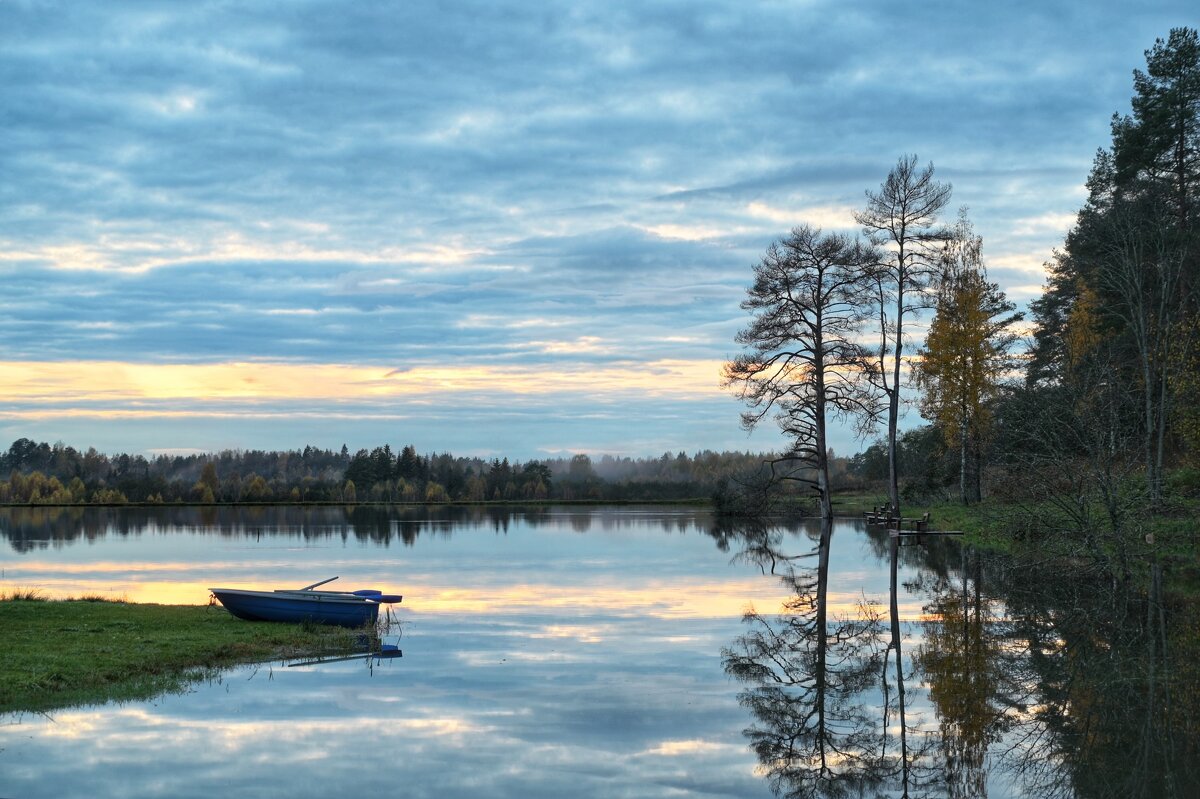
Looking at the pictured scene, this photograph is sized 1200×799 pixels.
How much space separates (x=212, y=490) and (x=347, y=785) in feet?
410

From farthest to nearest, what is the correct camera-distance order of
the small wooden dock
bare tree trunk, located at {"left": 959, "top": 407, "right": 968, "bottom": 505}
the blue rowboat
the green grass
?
bare tree trunk, located at {"left": 959, "top": 407, "right": 968, "bottom": 505}
the small wooden dock
the blue rowboat
the green grass

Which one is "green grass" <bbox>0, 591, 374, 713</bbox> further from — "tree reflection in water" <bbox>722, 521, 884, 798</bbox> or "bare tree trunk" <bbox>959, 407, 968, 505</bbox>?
"bare tree trunk" <bbox>959, 407, 968, 505</bbox>

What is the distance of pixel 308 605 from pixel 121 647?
3614 mm

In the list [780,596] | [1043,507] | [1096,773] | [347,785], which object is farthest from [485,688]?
[1043,507]

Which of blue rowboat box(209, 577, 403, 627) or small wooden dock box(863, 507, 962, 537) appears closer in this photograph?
blue rowboat box(209, 577, 403, 627)

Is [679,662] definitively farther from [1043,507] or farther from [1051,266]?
[1051,266]

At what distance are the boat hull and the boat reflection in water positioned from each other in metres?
6.93

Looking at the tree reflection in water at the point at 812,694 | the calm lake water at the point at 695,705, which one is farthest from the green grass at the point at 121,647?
the tree reflection in water at the point at 812,694

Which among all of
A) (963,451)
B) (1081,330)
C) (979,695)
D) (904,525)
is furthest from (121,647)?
(1081,330)

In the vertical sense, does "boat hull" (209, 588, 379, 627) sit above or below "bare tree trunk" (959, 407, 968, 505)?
below

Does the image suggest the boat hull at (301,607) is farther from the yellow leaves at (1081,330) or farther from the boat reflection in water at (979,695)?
the yellow leaves at (1081,330)

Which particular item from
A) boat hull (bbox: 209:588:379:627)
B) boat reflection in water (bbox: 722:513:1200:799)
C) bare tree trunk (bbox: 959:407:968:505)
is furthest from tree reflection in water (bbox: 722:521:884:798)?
bare tree trunk (bbox: 959:407:968:505)

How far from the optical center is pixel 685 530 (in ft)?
174

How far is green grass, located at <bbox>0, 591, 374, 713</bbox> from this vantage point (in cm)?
1335
